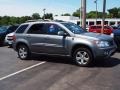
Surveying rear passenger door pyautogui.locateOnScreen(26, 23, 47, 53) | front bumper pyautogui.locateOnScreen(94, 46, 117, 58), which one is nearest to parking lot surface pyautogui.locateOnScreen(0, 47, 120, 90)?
front bumper pyautogui.locateOnScreen(94, 46, 117, 58)

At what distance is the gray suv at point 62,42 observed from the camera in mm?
10664

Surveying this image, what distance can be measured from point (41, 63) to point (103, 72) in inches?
120

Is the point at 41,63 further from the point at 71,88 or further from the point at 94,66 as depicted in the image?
the point at 71,88

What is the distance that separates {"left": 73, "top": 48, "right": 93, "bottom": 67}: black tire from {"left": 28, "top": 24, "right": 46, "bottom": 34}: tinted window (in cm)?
181

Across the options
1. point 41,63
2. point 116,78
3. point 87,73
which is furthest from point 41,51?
point 116,78

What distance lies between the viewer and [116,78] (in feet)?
28.7

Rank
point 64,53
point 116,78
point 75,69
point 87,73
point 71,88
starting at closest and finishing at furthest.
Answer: point 71,88
point 116,78
point 87,73
point 75,69
point 64,53

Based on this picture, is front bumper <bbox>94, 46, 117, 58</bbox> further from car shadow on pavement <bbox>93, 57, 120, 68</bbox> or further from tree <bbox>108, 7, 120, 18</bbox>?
tree <bbox>108, 7, 120, 18</bbox>

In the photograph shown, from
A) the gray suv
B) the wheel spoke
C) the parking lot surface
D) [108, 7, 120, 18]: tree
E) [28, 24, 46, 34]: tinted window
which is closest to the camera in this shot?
the parking lot surface

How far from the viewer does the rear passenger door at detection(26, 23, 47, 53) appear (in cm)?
1190

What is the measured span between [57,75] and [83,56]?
1.93 meters

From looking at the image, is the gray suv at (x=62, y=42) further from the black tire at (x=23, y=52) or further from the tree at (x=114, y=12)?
the tree at (x=114, y=12)

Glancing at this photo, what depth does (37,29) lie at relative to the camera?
1227 cm

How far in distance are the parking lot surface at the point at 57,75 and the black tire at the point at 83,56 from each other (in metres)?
0.24
